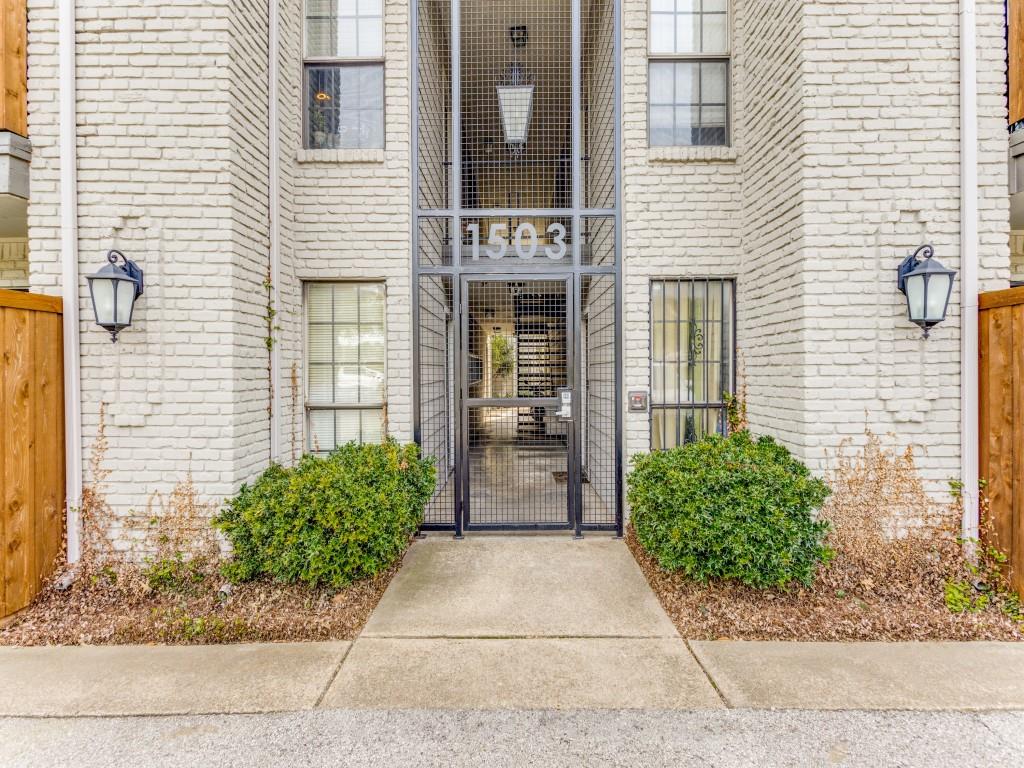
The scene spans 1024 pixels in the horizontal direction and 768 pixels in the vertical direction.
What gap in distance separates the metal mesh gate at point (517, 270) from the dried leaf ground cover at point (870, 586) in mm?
1413

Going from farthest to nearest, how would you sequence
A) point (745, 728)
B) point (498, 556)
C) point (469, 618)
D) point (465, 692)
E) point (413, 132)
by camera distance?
1. point (413, 132)
2. point (498, 556)
3. point (469, 618)
4. point (465, 692)
5. point (745, 728)

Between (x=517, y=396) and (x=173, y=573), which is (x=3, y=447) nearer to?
(x=173, y=573)

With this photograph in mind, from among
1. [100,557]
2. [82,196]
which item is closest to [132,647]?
[100,557]

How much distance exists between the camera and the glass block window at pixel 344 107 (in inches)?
177

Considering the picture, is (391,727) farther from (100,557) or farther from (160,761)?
(100,557)

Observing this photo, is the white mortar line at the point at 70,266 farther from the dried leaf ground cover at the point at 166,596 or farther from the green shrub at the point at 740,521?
the green shrub at the point at 740,521

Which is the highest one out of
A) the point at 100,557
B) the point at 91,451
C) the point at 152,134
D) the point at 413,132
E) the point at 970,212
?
the point at 413,132

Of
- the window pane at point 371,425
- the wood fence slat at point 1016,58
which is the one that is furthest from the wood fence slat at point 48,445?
the wood fence slat at point 1016,58

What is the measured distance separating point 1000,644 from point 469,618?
10.2ft

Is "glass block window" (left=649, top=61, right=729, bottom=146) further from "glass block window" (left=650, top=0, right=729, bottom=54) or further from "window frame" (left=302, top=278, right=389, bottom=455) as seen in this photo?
"window frame" (left=302, top=278, right=389, bottom=455)

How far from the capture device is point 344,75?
451 centimetres

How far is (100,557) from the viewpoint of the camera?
3.23 metres

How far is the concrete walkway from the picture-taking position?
225cm

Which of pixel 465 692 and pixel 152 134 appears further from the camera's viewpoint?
pixel 152 134
